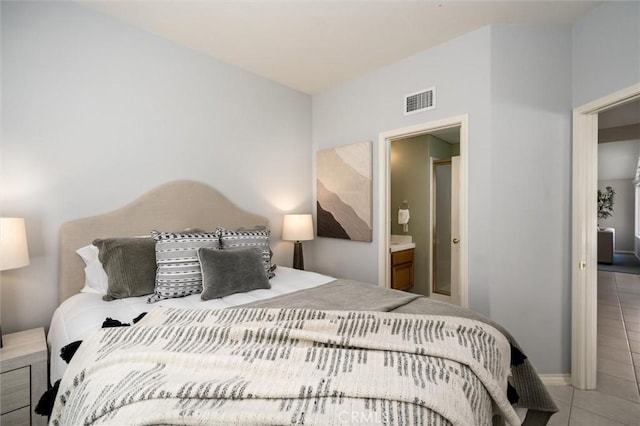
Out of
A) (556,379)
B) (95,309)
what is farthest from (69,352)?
(556,379)

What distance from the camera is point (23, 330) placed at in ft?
6.23

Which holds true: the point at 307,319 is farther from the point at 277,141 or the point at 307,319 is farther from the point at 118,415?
the point at 277,141

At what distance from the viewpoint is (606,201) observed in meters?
6.75

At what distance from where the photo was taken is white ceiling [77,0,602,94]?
210 centimetres

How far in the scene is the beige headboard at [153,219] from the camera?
2.03m

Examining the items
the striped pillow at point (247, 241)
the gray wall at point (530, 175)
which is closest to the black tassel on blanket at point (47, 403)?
the striped pillow at point (247, 241)

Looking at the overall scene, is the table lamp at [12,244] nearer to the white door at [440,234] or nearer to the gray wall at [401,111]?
the gray wall at [401,111]

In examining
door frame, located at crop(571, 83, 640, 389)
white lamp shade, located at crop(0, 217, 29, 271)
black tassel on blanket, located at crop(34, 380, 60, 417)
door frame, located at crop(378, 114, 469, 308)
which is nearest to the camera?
black tassel on blanket, located at crop(34, 380, 60, 417)

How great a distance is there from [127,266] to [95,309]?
0.31 meters

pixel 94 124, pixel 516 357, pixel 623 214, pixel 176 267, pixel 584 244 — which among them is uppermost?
pixel 94 124

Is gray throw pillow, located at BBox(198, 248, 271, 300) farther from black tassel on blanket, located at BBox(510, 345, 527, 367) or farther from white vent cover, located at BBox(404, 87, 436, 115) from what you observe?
white vent cover, located at BBox(404, 87, 436, 115)

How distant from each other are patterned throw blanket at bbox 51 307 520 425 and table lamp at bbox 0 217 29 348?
36.5 inches

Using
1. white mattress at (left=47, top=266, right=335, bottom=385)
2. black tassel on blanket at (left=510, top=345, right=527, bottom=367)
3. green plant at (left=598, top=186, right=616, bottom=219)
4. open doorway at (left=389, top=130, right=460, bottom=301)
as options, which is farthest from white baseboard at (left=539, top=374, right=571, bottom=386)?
green plant at (left=598, top=186, right=616, bottom=219)

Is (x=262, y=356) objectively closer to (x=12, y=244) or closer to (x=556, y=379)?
(x=12, y=244)
